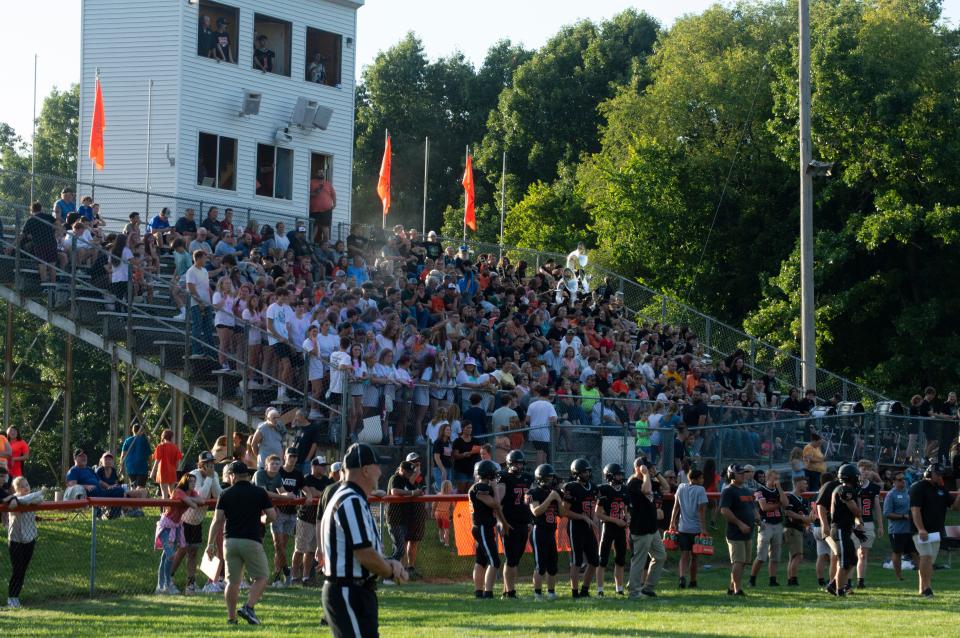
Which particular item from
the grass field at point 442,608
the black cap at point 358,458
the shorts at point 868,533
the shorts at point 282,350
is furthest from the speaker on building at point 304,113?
the black cap at point 358,458

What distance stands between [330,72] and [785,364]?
46.6 feet

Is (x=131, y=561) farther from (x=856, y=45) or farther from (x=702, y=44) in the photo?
(x=702, y=44)

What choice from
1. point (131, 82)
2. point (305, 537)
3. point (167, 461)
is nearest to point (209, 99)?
point (131, 82)

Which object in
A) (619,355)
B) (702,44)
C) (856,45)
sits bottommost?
(619,355)

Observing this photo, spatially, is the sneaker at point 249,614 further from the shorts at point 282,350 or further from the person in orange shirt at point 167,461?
the shorts at point 282,350

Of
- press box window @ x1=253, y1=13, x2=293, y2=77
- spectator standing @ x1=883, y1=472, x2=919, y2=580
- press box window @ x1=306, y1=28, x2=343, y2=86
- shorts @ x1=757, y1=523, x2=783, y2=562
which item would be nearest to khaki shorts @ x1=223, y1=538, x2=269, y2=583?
shorts @ x1=757, y1=523, x2=783, y2=562

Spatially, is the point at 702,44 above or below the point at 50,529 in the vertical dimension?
above

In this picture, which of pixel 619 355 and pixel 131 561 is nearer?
pixel 131 561

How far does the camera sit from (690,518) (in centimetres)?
2034

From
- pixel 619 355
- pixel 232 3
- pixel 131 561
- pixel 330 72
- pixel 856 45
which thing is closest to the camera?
pixel 131 561

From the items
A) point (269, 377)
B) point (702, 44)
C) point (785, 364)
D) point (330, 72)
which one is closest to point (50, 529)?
point (269, 377)

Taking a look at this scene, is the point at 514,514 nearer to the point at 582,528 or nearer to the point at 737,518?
the point at 582,528

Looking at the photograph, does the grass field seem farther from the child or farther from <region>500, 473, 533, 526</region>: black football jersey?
<region>500, 473, 533, 526</region>: black football jersey

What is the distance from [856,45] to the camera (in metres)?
44.1
